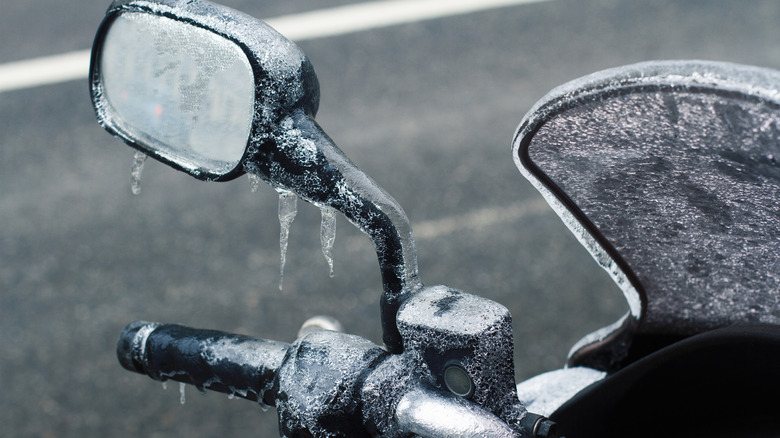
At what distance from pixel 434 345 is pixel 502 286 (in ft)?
10.5

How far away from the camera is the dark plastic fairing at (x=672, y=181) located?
782mm

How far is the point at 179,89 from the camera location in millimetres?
1105

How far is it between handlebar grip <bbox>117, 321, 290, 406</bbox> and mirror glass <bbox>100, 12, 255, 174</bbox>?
0.76 ft

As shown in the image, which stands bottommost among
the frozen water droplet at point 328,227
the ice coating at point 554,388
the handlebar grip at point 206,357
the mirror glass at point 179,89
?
the ice coating at point 554,388

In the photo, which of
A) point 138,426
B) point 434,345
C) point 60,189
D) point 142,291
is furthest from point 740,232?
point 60,189

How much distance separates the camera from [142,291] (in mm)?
4074

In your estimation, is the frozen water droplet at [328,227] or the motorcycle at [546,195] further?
the frozen water droplet at [328,227]

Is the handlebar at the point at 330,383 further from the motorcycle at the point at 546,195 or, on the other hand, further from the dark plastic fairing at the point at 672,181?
the dark plastic fairing at the point at 672,181

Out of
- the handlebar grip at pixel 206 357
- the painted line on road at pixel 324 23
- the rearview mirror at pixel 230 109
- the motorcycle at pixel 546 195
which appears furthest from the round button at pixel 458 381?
the painted line on road at pixel 324 23

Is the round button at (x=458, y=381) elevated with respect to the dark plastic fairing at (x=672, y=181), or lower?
lower

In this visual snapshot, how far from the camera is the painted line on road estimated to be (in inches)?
242

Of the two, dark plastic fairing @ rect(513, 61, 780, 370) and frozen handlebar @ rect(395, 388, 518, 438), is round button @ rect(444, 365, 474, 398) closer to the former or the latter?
frozen handlebar @ rect(395, 388, 518, 438)

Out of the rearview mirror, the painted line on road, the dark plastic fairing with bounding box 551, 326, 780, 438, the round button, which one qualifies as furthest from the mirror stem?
the painted line on road

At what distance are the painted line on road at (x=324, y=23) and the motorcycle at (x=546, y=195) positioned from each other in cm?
526
